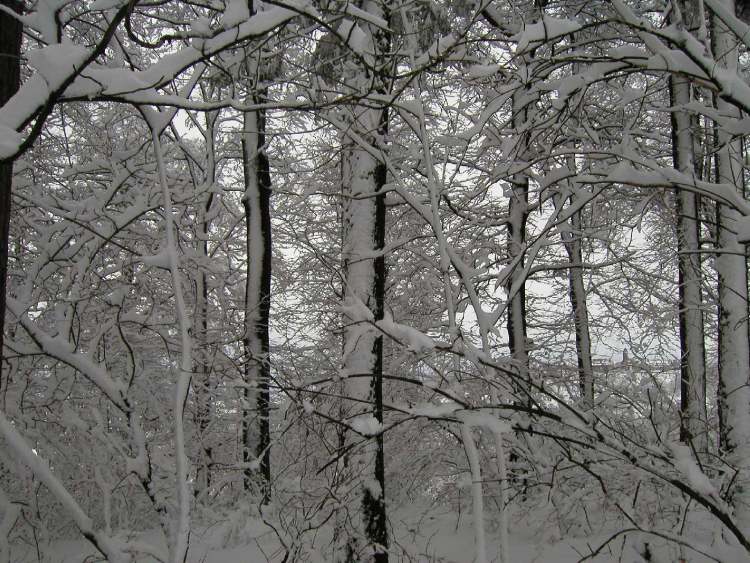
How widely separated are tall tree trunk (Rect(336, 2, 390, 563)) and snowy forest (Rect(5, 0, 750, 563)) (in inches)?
1.3

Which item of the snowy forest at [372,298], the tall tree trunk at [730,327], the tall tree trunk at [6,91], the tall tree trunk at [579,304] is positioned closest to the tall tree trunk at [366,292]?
the snowy forest at [372,298]

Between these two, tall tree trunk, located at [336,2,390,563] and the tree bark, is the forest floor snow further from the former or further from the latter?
the tree bark

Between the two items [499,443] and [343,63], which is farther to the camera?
[343,63]

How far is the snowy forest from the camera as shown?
8.85 ft

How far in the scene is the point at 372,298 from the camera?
245 inches

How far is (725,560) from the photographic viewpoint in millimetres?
2123

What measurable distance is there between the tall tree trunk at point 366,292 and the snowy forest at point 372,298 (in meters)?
0.03

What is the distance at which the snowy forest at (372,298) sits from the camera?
270 cm

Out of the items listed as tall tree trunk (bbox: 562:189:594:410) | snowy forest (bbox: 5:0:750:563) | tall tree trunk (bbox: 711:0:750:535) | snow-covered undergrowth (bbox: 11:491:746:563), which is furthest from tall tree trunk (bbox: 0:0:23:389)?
tall tree trunk (bbox: 562:189:594:410)

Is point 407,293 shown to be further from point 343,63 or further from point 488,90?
point 488,90

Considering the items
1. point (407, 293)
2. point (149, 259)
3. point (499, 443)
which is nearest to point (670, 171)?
point (499, 443)

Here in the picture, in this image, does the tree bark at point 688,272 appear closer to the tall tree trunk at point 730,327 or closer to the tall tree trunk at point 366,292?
the tall tree trunk at point 730,327

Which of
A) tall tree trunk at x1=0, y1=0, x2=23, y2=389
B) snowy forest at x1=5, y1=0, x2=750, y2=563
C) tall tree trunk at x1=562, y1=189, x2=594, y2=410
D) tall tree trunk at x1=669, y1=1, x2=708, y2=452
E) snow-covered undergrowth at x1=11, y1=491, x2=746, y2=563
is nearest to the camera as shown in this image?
snowy forest at x1=5, y1=0, x2=750, y2=563

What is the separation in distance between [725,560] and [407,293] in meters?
10.0
